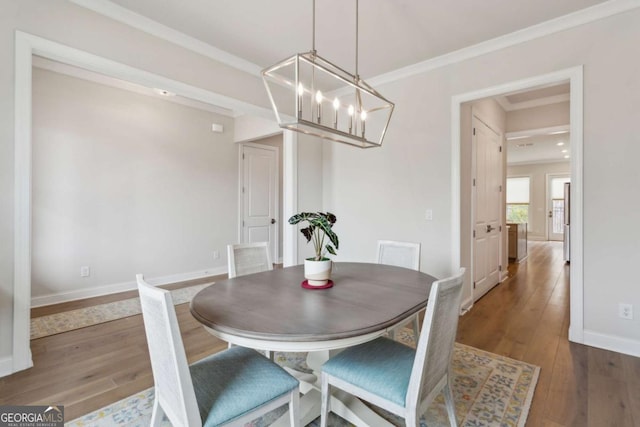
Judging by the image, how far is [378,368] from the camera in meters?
1.38

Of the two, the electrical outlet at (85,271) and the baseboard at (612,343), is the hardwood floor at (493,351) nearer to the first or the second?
the baseboard at (612,343)

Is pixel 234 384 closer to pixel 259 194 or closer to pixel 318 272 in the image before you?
pixel 318 272

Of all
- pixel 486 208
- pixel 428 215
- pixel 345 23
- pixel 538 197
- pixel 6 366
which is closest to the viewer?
pixel 6 366

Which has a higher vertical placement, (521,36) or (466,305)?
(521,36)

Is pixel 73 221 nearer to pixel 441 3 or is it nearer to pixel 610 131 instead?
pixel 441 3

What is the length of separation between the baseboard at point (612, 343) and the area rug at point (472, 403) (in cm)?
76

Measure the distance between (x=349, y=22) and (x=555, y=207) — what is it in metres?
10.7

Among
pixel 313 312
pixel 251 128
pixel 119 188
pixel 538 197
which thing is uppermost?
pixel 251 128

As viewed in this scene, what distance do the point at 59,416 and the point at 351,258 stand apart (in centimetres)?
302

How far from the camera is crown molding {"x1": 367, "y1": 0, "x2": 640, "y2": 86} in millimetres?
2350

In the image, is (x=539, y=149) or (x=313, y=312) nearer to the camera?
(x=313, y=312)

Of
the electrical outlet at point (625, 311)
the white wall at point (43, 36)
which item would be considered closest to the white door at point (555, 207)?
the electrical outlet at point (625, 311)

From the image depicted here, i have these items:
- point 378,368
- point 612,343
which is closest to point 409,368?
point 378,368

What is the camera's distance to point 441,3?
7.68ft
